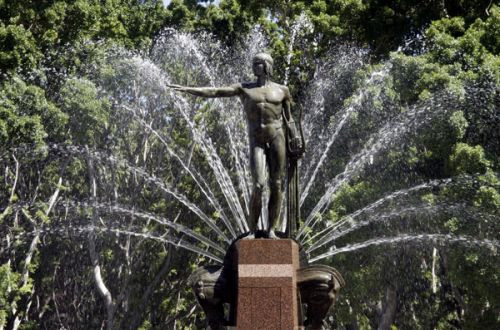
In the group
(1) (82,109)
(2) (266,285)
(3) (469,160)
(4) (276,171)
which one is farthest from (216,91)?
(1) (82,109)

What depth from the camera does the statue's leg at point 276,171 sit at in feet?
32.8

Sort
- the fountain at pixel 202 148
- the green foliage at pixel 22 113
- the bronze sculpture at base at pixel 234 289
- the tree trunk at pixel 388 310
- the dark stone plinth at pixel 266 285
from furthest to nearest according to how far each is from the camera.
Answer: the tree trunk at pixel 388 310
the fountain at pixel 202 148
the green foliage at pixel 22 113
the bronze sculpture at base at pixel 234 289
the dark stone plinth at pixel 266 285

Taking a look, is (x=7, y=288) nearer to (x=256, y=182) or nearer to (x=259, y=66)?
(x=256, y=182)

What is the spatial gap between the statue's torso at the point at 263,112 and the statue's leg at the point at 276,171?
0.10 metres

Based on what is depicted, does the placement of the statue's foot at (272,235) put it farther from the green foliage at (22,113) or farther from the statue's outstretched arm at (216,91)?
the green foliage at (22,113)

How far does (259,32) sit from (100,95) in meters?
5.24

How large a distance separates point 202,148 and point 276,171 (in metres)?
8.86

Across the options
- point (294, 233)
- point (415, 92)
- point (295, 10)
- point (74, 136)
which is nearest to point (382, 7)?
point (295, 10)

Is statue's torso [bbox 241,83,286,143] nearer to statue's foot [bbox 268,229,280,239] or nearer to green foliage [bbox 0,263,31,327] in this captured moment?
statue's foot [bbox 268,229,280,239]

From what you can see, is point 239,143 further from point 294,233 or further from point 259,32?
point 294,233

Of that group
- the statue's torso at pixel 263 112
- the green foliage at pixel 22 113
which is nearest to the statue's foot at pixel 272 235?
the statue's torso at pixel 263 112

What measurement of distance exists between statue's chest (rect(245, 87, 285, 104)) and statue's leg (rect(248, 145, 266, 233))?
1.89 feet

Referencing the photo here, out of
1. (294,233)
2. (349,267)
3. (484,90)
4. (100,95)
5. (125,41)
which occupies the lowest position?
(294,233)

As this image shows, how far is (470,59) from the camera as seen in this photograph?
57.0 feet
